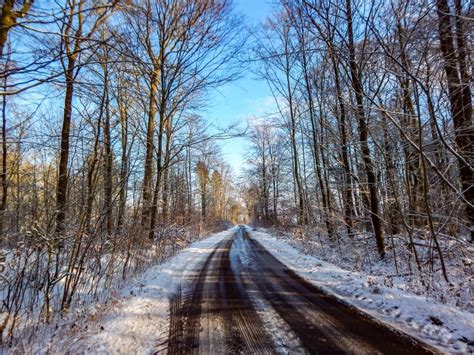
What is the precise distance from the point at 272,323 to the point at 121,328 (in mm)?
1961

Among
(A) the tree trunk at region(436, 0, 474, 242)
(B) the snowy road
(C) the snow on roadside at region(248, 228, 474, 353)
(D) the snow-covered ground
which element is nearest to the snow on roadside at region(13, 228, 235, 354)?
(D) the snow-covered ground

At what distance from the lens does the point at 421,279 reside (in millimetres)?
4852

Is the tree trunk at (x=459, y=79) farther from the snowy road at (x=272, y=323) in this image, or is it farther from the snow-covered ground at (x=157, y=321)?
the snowy road at (x=272, y=323)

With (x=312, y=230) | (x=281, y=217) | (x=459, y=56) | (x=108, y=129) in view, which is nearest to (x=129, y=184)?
(x=108, y=129)

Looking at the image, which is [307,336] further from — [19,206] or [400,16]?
[400,16]

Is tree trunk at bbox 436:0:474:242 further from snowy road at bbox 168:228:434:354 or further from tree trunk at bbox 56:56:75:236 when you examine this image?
tree trunk at bbox 56:56:75:236

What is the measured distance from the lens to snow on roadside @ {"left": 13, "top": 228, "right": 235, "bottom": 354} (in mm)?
2775

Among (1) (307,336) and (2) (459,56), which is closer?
(1) (307,336)

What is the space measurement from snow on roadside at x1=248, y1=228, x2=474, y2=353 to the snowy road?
23 cm

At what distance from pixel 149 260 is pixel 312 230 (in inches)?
363

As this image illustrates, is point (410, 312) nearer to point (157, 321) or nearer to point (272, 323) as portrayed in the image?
point (272, 323)

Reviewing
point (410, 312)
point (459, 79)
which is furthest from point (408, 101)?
point (410, 312)

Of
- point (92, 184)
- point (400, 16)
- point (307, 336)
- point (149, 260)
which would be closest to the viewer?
point (307, 336)

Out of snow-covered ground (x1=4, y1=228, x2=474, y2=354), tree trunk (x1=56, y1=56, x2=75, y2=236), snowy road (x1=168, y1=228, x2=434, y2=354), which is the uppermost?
tree trunk (x1=56, y1=56, x2=75, y2=236)
